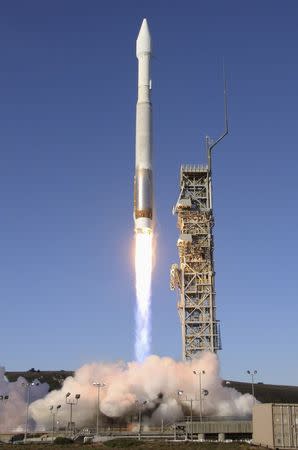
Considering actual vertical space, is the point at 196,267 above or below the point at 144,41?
below

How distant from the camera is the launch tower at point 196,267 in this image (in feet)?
385

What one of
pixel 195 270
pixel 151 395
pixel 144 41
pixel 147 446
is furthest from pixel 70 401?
pixel 144 41

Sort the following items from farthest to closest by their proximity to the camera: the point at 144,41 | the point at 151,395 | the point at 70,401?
the point at 70,401
the point at 151,395
the point at 144,41

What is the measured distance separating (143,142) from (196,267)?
30347 millimetres

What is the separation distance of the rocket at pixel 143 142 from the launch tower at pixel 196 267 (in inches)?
895

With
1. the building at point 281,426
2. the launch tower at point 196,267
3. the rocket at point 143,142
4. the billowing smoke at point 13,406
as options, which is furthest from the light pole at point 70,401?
the building at point 281,426

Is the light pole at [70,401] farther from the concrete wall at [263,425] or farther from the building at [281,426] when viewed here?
the building at [281,426]

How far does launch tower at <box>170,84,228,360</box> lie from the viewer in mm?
117375

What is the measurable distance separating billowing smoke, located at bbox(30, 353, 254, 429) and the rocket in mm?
27360

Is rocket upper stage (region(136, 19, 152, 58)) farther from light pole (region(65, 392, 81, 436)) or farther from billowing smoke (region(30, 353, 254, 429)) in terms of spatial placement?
light pole (region(65, 392, 81, 436))

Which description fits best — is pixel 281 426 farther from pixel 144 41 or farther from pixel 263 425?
pixel 144 41

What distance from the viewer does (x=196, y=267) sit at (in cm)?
12094

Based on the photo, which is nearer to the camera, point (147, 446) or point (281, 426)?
point (281, 426)

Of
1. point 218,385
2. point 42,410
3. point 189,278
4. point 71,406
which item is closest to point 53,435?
point 71,406
